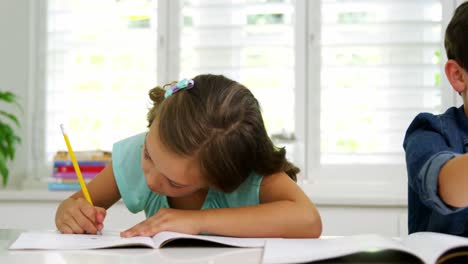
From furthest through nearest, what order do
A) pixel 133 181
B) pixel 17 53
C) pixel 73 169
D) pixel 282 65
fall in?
pixel 17 53 < pixel 282 65 < pixel 73 169 < pixel 133 181

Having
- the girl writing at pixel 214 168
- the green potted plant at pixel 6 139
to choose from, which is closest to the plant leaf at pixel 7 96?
the green potted plant at pixel 6 139

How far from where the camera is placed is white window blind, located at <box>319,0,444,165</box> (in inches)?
105

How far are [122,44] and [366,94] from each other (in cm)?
100

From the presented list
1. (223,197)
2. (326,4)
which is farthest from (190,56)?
(223,197)

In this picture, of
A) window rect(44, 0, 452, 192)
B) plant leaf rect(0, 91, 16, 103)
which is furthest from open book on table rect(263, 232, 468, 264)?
plant leaf rect(0, 91, 16, 103)

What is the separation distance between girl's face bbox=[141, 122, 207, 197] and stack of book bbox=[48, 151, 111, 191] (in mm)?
1501

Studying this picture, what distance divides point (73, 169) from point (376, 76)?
121 centimetres

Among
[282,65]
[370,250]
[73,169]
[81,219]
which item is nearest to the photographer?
[370,250]

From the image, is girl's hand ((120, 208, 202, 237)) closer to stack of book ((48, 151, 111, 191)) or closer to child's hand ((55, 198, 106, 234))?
child's hand ((55, 198, 106, 234))

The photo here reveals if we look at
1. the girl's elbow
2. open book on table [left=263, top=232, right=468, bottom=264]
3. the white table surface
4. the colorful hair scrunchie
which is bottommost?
the girl's elbow

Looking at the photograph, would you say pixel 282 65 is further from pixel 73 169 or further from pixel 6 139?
pixel 6 139

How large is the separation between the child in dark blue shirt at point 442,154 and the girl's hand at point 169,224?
1.17 ft

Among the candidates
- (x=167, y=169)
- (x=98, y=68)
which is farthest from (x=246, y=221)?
(x=98, y=68)

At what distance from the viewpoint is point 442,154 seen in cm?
107
